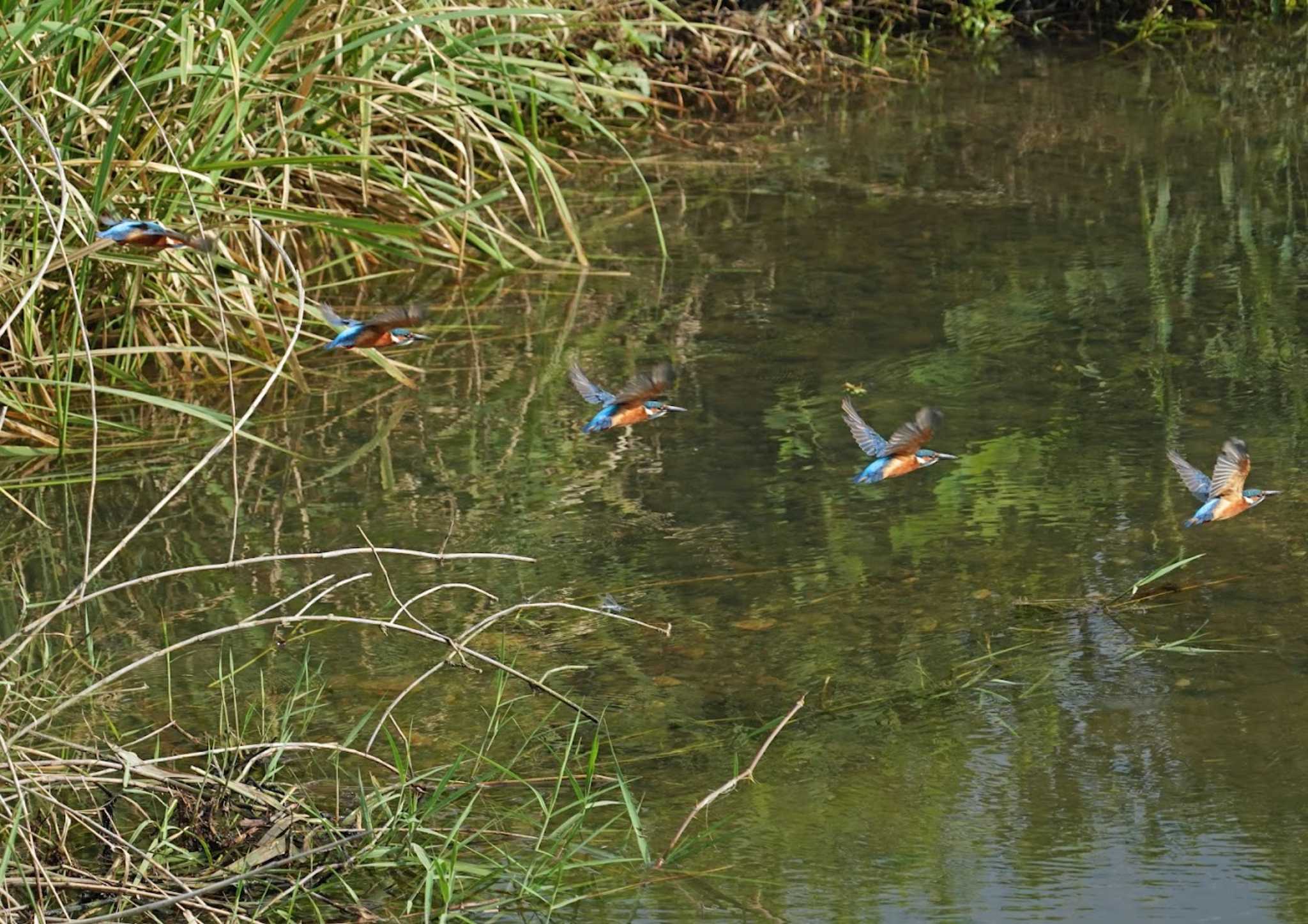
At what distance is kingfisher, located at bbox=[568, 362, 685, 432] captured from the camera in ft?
8.34

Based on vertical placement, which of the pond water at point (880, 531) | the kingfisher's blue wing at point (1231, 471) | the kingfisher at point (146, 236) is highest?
the kingfisher at point (146, 236)

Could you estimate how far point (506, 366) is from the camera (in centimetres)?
396

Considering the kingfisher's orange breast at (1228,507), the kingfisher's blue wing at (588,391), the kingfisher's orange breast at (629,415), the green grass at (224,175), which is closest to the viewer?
the kingfisher's orange breast at (1228,507)

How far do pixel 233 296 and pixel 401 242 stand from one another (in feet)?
2.47

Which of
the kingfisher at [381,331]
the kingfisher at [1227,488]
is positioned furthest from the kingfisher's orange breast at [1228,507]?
the kingfisher at [381,331]

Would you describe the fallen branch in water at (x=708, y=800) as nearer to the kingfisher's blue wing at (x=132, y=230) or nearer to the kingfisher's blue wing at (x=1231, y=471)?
the kingfisher's blue wing at (x=1231, y=471)

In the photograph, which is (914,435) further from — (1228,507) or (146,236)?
(146,236)

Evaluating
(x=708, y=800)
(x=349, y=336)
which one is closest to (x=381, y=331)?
(x=349, y=336)

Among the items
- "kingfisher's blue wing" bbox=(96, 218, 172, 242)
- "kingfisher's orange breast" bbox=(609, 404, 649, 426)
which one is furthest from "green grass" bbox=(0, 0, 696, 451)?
"kingfisher's orange breast" bbox=(609, 404, 649, 426)

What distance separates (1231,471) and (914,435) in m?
0.46

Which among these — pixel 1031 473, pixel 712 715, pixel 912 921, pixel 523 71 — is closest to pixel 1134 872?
pixel 912 921

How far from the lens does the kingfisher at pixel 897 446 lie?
2.63 meters

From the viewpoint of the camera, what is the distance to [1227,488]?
2525 millimetres

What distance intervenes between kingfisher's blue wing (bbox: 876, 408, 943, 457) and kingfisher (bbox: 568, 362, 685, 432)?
0.35 meters
